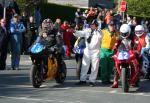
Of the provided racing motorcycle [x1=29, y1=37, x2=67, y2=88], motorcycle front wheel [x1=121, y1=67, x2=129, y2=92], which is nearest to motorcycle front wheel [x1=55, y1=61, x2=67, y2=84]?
racing motorcycle [x1=29, y1=37, x2=67, y2=88]

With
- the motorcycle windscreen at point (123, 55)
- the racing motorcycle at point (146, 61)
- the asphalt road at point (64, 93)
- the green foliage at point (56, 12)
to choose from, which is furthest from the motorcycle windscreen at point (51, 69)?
the green foliage at point (56, 12)

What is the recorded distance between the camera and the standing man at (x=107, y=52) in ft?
53.1

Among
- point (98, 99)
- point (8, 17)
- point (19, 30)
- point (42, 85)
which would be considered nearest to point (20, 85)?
point (42, 85)

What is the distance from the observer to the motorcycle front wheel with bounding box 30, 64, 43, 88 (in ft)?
47.8

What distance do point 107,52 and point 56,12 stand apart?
76.5 ft

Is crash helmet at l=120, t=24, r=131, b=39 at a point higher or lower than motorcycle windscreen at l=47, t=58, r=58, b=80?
higher

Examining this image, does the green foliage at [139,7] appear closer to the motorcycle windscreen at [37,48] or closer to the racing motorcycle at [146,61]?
the racing motorcycle at [146,61]

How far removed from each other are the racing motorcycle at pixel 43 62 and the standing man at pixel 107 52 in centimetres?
135

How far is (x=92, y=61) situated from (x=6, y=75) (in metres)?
3.37

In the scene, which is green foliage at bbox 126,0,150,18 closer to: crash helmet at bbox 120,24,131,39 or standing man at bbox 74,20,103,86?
standing man at bbox 74,20,103,86

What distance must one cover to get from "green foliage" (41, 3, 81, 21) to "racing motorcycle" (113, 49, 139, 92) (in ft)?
70.8

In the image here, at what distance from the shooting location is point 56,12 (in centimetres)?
3928

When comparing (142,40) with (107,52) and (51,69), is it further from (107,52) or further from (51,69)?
(51,69)

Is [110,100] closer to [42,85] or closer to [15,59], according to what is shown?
[42,85]
